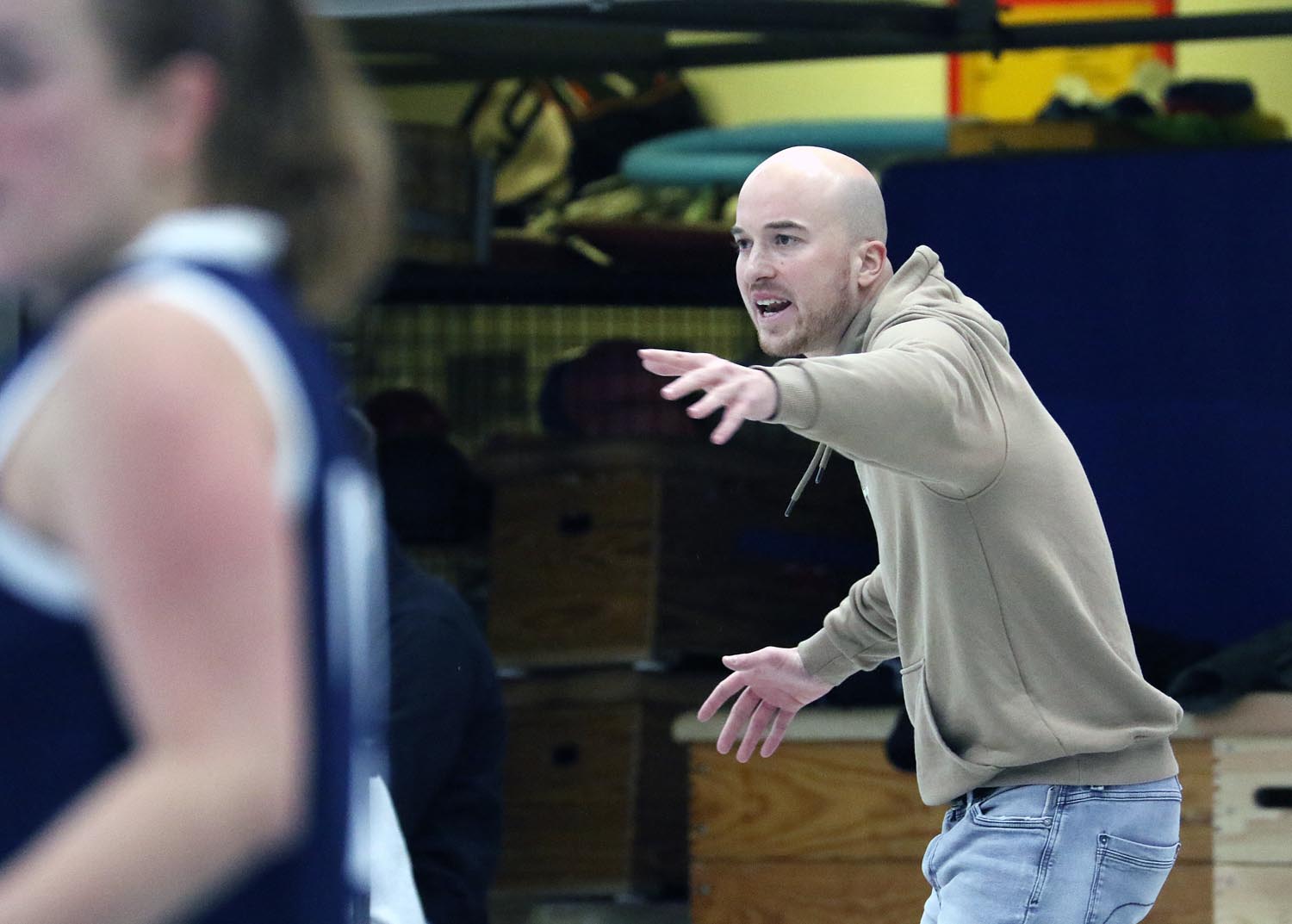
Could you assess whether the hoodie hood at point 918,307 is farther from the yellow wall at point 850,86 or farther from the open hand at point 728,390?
the yellow wall at point 850,86

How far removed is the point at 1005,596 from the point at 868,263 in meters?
0.58

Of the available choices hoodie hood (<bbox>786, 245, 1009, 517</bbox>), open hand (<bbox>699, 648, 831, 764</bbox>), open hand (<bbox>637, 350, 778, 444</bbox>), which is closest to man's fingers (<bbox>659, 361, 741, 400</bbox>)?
open hand (<bbox>637, 350, 778, 444</bbox>)

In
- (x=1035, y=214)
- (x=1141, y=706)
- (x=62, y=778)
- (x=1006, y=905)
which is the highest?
(x=62, y=778)

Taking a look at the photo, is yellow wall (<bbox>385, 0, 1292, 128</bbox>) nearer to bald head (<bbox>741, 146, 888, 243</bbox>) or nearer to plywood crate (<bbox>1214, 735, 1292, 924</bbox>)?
plywood crate (<bbox>1214, 735, 1292, 924</bbox>)

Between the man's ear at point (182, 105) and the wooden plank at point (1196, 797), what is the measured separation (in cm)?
338

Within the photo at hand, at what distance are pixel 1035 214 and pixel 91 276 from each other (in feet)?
11.7

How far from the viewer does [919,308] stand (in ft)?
8.46

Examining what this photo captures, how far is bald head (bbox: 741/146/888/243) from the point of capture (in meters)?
2.88

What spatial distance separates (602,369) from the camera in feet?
16.8

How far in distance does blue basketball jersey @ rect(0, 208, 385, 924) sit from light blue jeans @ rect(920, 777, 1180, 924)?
1.62 m

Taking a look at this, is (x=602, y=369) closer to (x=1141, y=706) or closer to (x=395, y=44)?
(x=395, y=44)

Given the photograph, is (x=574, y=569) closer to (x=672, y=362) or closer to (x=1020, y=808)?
(x=1020, y=808)

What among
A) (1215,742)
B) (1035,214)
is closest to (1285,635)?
(1215,742)

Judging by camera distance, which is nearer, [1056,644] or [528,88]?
[1056,644]
